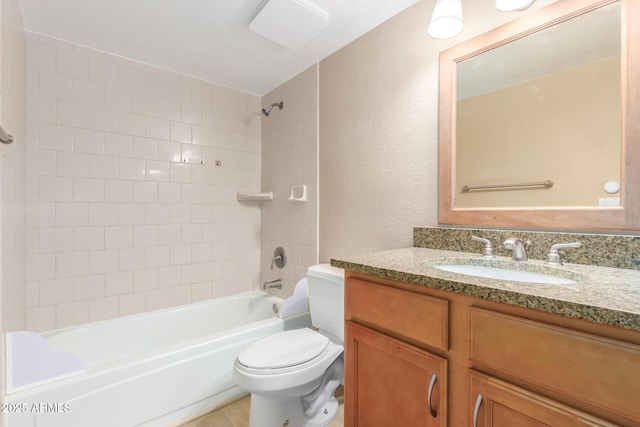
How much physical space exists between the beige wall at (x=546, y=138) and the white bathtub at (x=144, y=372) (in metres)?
1.49

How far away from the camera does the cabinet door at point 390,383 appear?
30.7 inches

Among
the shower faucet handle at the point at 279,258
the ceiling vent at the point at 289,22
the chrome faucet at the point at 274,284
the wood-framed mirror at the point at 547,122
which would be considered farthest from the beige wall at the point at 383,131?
the chrome faucet at the point at 274,284

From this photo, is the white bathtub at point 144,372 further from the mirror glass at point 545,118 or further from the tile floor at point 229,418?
the mirror glass at point 545,118

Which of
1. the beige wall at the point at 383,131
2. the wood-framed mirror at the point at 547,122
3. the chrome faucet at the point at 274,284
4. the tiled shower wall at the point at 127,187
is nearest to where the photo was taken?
the wood-framed mirror at the point at 547,122

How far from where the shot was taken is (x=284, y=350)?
4.57 ft

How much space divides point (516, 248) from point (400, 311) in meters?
0.53

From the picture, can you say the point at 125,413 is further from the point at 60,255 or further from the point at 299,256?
the point at 299,256

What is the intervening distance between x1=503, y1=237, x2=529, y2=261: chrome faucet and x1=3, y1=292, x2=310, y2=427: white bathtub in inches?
55.6

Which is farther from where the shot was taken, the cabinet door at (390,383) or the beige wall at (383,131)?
the beige wall at (383,131)

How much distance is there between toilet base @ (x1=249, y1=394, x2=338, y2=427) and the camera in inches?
53.4

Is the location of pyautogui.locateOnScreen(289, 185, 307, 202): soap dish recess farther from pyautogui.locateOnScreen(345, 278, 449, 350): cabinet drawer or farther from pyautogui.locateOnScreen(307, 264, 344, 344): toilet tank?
pyautogui.locateOnScreen(345, 278, 449, 350): cabinet drawer

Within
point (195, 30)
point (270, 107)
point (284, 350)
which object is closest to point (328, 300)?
point (284, 350)

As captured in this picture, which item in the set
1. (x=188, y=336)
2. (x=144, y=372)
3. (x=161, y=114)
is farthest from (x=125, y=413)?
(x=161, y=114)

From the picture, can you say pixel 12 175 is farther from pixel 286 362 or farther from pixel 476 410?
pixel 476 410
